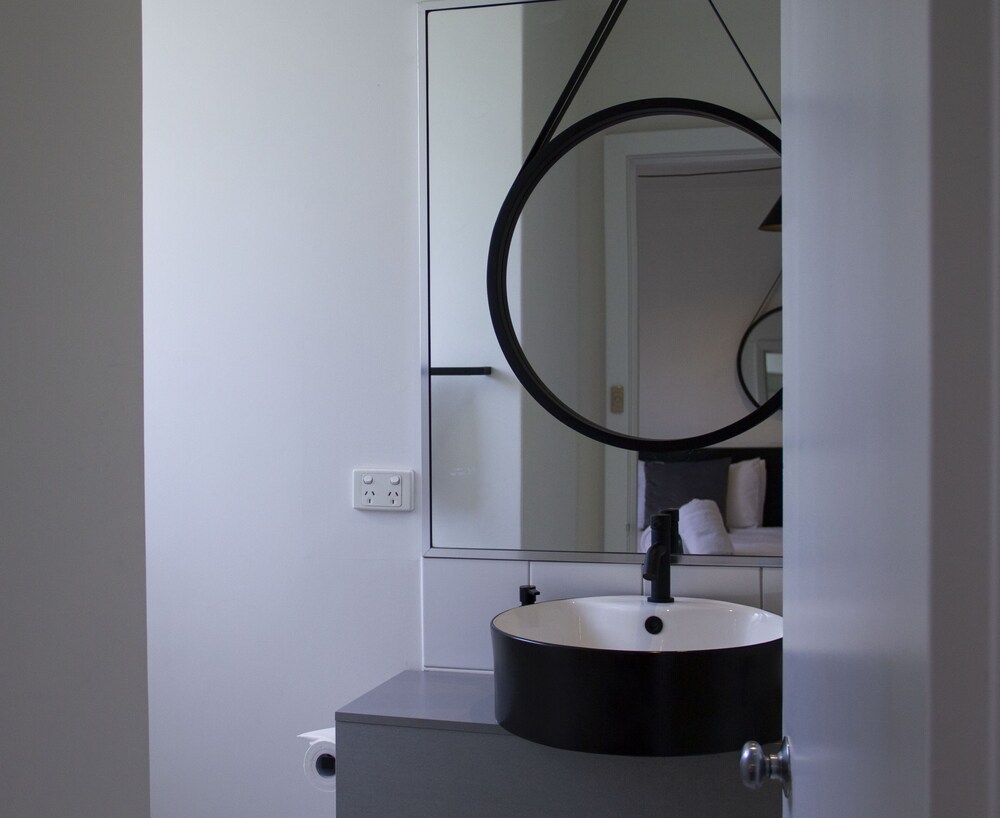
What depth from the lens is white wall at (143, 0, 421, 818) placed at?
1.72 m

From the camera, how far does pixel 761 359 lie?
5.15 feet

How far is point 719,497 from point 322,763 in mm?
813

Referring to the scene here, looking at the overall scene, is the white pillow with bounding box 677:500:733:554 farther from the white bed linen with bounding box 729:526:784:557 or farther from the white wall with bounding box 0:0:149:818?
the white wall with bounding box 0:0:149:818

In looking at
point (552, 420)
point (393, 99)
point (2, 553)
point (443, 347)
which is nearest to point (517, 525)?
point (552, 420)

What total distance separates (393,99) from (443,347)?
18.5 inches

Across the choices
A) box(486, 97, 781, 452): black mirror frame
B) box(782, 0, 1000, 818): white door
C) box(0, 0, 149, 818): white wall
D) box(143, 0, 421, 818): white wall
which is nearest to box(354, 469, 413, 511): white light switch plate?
box(143, 0, 421, 818): white wall

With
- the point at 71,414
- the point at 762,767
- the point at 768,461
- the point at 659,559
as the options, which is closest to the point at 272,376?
the point at 659,559

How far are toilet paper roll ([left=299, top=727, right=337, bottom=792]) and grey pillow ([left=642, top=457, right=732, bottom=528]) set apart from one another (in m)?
0.65

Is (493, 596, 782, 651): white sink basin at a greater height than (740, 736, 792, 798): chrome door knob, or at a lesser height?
lesser

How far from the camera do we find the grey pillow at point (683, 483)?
158 cm

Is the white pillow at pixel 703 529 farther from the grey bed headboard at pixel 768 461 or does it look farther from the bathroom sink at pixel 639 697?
the bathroom sink at pixel 639 697

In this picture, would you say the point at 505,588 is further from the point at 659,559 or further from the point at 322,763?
the point at 322,763

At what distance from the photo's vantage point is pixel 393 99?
171cm

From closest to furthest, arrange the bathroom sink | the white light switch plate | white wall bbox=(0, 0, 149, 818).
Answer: white wall bbox=(0, 0, 149, 818)
the bathroom sink
the white light switch plate
